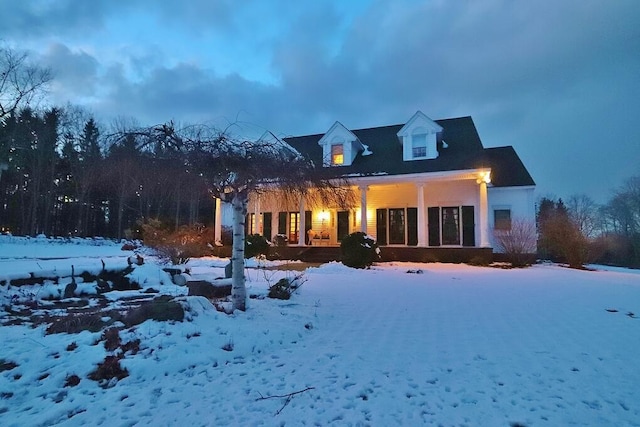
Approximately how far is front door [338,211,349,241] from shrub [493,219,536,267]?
7.84 m

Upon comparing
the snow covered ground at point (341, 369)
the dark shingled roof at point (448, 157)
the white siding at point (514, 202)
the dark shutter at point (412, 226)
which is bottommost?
the snow covered ground at point (341, 369)

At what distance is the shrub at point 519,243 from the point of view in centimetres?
1531

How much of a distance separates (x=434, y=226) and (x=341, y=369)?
653 inches

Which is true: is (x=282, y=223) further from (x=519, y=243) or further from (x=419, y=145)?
(x=519, y=243)

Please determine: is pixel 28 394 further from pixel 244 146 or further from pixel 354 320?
pixel 354 320

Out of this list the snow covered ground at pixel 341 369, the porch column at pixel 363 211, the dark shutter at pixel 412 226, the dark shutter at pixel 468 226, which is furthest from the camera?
the dark shutter at pixel 412 226

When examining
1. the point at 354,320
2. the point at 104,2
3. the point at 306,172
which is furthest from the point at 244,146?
the point at 104,2

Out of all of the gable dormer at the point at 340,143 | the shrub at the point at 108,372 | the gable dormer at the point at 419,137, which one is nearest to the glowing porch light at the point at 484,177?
the gable dormer at the point at 419,137

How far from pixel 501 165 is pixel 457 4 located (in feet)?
33.1

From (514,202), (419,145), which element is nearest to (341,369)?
(419,145)

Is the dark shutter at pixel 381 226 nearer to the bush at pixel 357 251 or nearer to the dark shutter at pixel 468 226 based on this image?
the dark shutter at pixel 468 226

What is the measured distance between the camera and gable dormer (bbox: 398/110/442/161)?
1841 cm

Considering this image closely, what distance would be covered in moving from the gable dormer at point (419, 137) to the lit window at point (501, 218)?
14.8 ft

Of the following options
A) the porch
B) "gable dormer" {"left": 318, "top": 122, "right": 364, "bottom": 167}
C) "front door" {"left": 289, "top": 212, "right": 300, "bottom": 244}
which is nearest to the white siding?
the porch
